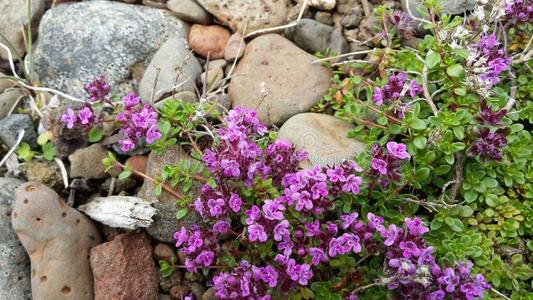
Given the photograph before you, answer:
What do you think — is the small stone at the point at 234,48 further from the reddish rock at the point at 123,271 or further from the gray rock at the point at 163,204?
the reddish rock at the point at 123,271

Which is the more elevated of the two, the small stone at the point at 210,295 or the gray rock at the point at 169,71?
the gray rock at the point at 169,71

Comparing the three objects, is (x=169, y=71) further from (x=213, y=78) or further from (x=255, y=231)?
(x=255, y=231)

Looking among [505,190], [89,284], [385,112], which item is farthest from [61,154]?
[505,190]

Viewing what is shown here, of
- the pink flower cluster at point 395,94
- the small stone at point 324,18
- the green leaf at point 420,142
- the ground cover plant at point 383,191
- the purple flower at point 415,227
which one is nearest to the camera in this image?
the purple flower at point 415,227

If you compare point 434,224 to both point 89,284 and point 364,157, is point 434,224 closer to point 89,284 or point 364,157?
point 364,157

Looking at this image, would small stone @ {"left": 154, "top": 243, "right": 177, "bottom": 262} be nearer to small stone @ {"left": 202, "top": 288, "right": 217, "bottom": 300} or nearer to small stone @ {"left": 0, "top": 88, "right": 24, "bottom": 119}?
small stone @ {"left": 202, "top": 288, "right": 217, "bottom": 300}

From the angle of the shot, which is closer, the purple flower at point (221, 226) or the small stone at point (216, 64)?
the purple flower at point (221, 226)

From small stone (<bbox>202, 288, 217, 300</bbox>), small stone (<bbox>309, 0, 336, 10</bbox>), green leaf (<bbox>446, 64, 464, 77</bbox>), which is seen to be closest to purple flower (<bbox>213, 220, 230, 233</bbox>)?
small stone (<bbox>202, 288, 217, 300</bbox>)

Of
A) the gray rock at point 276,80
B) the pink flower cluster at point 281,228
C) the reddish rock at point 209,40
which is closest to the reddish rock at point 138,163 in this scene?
the pink flower cluster at point 281,228
